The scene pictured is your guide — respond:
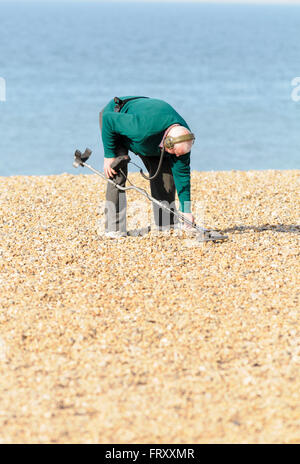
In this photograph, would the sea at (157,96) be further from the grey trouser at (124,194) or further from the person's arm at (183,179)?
the person's arm at (183,179)

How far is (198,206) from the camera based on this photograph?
8672mm

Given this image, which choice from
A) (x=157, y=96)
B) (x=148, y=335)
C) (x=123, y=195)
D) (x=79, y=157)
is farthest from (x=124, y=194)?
(x=157, y=96)

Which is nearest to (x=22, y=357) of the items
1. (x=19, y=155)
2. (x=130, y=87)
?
(x=19, y=155)

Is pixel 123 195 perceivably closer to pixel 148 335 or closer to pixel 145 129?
pixel 145 129

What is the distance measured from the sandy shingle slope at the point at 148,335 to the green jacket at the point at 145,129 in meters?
0.74

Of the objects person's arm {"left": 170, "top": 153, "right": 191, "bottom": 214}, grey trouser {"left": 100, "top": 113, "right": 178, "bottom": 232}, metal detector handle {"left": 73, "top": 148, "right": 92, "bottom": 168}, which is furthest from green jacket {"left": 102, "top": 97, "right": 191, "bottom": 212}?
metal detector handle {"left": 73, "top": 148, "right": 92, "bottom": 168}

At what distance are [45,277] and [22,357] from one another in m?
1.44

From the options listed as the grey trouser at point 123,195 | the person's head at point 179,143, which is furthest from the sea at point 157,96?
the person's head at point 179,143

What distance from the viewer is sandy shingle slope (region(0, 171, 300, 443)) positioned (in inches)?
153

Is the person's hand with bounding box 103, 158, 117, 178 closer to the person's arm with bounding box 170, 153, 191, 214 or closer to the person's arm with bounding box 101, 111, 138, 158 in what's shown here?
the person's arm with bounding box 101, 111, 138, 158

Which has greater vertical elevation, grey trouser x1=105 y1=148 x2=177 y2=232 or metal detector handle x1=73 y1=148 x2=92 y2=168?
metal detector handle x1=73 y1=148 x2=92 y2=168

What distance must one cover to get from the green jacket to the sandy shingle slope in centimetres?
74

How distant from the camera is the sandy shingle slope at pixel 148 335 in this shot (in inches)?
153
